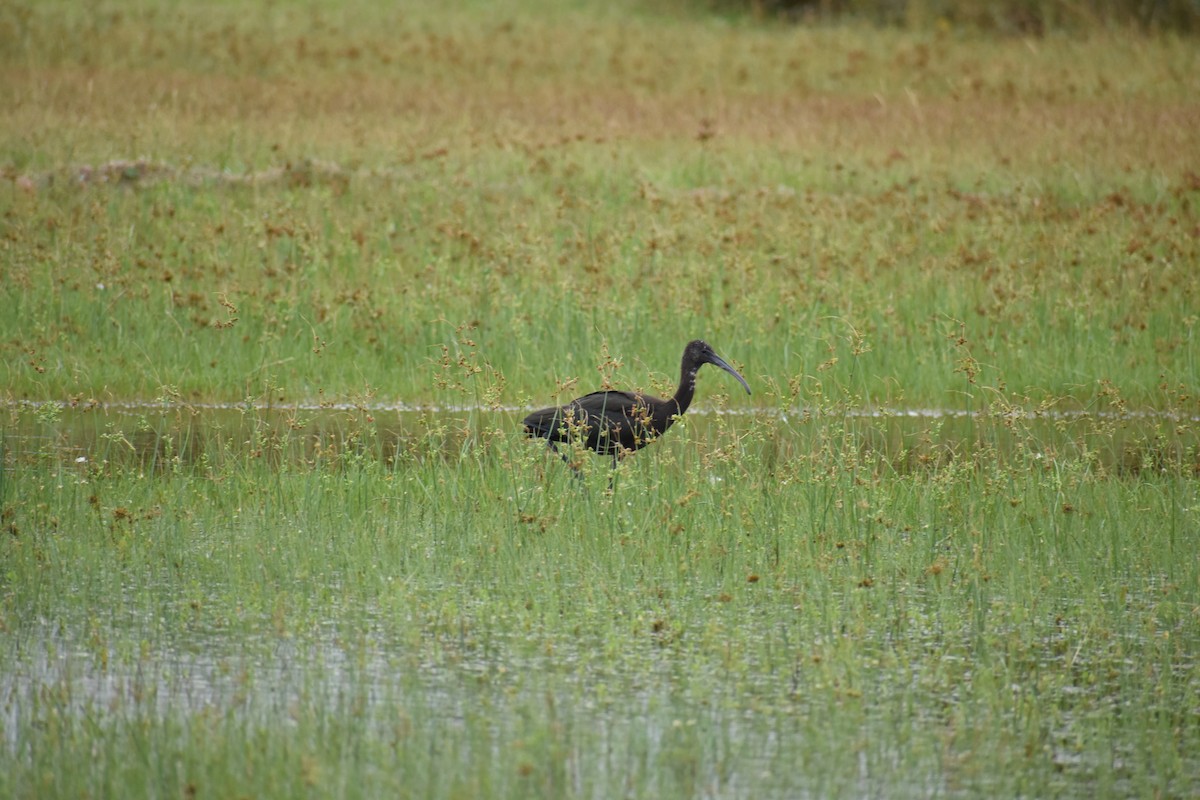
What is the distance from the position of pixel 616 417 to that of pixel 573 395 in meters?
2.11

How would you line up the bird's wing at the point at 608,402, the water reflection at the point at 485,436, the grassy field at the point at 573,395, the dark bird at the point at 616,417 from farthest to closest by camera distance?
the bird's wing at the point at 608,402
the dark bird at the point at 616,417
the water reflection at the point at 485,436
the grassy field at the point at 573,395

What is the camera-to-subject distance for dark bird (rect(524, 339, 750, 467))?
848 centimetres

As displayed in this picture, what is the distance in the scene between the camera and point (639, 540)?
274 inches

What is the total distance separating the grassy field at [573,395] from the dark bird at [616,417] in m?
0.26

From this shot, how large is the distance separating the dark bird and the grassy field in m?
0.26

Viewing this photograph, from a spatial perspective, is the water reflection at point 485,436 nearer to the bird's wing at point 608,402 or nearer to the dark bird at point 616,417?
the dark bird at point 616,417

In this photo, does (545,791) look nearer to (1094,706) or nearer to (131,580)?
(1094,706)

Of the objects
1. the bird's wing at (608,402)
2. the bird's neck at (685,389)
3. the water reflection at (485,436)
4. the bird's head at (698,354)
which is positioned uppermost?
the bird's head at (698,354)

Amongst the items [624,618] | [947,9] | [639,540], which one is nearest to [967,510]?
[639,540]

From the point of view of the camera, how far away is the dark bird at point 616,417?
27.8 feet

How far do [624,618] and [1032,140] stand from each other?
1311 cm

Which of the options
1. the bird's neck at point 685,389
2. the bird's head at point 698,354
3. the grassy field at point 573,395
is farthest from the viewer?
the bird's head at point 698,354

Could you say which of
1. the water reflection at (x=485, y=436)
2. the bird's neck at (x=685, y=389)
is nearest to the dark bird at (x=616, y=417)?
the bird's neck at (x=685, y=389)

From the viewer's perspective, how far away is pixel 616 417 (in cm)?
888
